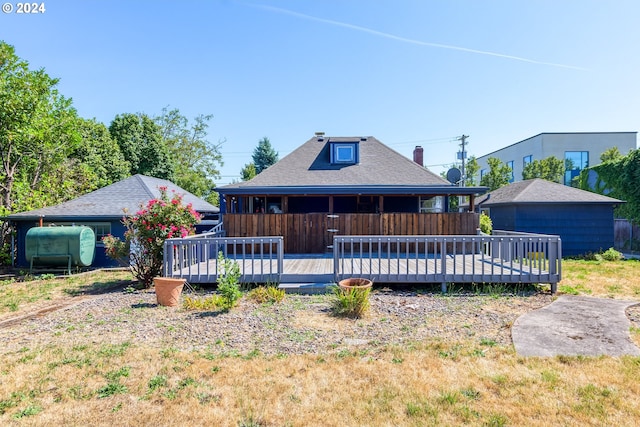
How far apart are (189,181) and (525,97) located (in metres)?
27.8

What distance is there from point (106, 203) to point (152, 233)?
26.9 ft

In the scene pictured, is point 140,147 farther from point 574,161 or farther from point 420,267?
point 574,161

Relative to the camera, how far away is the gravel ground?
4.61m

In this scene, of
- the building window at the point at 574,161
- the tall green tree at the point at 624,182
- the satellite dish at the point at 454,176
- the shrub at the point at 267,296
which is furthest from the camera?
the building window at the point at 574,161

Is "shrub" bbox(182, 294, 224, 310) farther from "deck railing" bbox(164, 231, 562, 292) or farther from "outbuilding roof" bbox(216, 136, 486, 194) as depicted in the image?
"outbuilding roof" bbox(216, 136, 486, 194)

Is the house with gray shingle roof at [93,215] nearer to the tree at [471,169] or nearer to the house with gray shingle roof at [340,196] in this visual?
the house with gray shingle roof at [340,196]

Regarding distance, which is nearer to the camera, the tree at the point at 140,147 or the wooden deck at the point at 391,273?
the wooden deck at the point at 391,273

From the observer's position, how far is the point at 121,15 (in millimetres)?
11625

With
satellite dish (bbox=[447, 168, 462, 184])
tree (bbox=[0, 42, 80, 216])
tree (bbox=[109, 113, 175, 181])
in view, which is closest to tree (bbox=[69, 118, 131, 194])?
tree (bbox=[109, 113, 175, 181])

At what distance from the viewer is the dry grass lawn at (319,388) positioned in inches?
111

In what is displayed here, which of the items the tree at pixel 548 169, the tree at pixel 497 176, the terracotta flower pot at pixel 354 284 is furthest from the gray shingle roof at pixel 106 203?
the tree at pixel 548 169

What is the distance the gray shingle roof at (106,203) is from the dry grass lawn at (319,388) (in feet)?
35.2

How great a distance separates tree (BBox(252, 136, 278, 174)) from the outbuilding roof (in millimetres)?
23772

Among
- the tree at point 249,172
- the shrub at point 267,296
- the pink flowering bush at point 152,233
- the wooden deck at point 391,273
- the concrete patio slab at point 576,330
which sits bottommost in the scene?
the concrete patio slab at point 576,330
